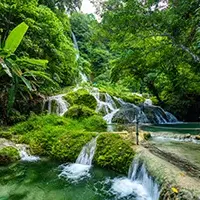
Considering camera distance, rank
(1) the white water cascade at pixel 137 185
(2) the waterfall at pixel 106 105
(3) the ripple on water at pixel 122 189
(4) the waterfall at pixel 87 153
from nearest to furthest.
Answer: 1. (1) the white water cascade at pixel 137 185
2. (3) the ripple on water at pixel 122 189
3. (4) the waterfall at pixel 87 153
4. (2) the waterfall at pixel 106 105

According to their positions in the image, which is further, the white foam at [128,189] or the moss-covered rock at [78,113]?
the moss-covered rock at [78,113]

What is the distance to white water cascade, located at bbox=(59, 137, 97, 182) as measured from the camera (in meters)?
5.00

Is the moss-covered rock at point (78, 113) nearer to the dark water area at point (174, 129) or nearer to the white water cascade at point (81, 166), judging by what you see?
the dark water area at point (174, 129)

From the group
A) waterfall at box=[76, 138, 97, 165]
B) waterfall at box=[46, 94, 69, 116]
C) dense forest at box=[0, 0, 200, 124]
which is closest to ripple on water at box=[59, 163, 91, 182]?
waterfall at box=[76, 138, 97, 165]

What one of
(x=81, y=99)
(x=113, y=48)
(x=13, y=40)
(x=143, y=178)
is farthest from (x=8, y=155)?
(x=81, y=99)

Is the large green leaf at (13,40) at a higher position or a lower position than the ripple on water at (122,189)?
higher

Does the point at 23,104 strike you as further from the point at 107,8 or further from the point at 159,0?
the point at 159,0

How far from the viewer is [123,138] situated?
5.81 meters

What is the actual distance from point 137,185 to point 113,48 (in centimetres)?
598

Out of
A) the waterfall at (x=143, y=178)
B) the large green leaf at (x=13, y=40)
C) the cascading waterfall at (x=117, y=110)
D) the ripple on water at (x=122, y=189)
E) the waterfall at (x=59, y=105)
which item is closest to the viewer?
the large green leaf at (x=13, y=40)

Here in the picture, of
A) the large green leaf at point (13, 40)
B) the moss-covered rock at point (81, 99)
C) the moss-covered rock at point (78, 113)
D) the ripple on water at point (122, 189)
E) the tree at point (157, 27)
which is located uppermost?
the tree at point (157, 27)

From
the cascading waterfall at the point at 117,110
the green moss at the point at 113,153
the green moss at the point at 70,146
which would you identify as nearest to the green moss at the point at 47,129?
the green moss at the point at 70,146

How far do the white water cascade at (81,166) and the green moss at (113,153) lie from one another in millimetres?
191

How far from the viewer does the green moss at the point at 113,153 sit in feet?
16.7
